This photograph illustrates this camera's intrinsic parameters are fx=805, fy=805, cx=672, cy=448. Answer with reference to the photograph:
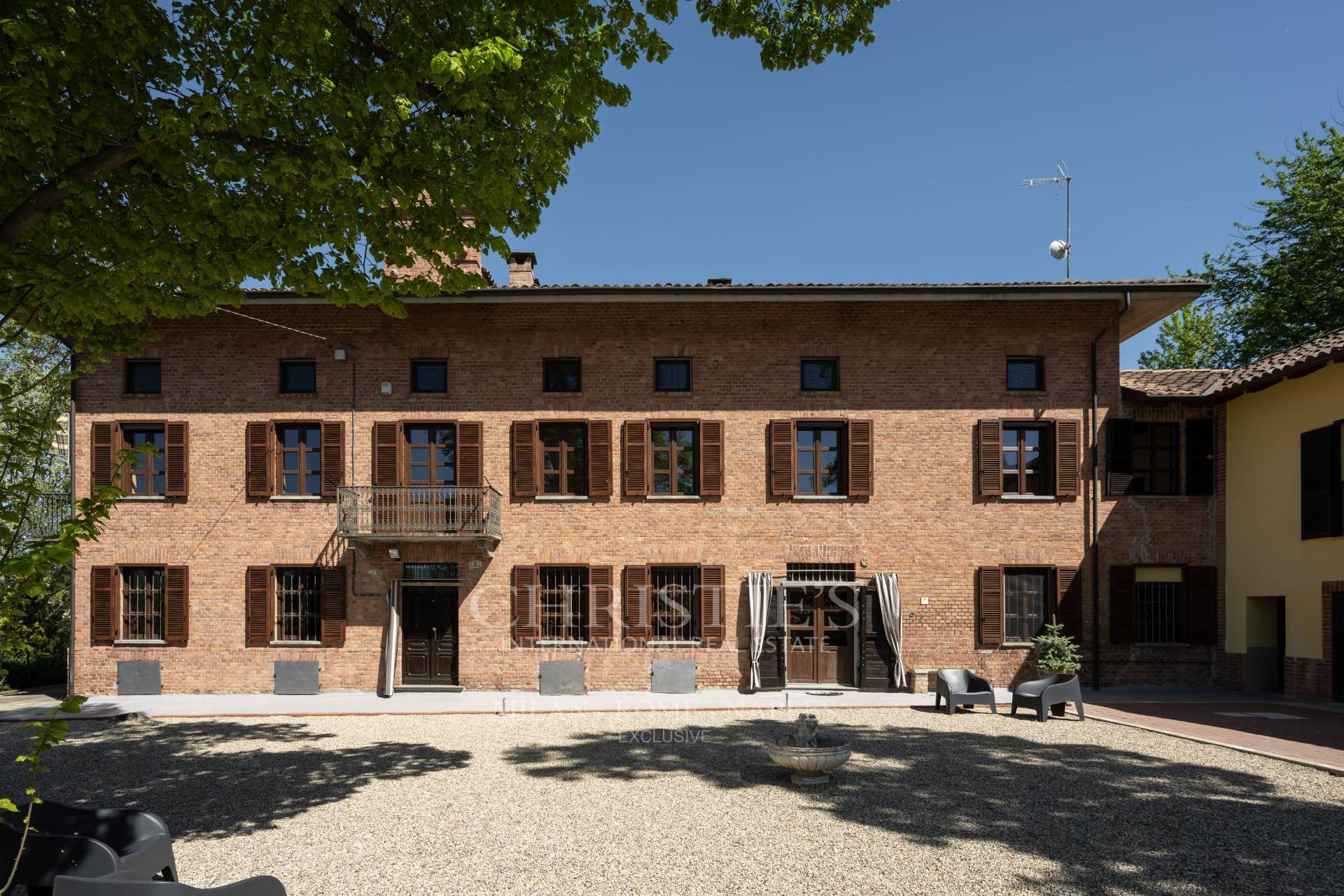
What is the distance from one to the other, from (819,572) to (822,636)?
1.22m

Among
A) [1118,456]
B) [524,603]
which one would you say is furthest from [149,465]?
[1118,456]

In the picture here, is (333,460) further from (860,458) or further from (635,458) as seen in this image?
(860,458)

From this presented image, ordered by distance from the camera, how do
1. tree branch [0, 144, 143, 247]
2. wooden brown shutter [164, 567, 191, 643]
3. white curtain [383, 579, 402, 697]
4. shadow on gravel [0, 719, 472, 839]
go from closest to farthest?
tree branch [0, 144, 143, 247], shadow on gravel [0, 719, 472, 839], white curtain [383, 579, 402, 697], wooden brown shutter [164, 567, 191, 643]

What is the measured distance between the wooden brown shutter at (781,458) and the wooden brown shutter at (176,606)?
11229 millimetres

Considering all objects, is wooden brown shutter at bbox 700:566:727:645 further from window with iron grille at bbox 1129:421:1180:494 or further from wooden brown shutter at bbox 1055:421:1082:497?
window with iron grille at bbox 1129:421:1180:494

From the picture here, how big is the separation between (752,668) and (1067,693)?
533 centimetres

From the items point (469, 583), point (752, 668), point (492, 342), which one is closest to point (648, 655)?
point (752, 668)

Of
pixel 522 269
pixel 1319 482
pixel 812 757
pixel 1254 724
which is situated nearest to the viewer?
pixel 812 757

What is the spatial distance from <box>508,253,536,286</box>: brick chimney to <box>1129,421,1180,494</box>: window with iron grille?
1281cm

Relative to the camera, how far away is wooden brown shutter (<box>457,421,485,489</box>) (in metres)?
15.3

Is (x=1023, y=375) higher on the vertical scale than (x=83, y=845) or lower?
higher

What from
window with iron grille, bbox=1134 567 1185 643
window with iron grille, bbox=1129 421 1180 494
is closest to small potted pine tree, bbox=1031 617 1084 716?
window with iron grille, bbox=1134 567 1185 643

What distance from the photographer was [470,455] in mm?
15328

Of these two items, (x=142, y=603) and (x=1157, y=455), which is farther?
(x=1157, y=455)
